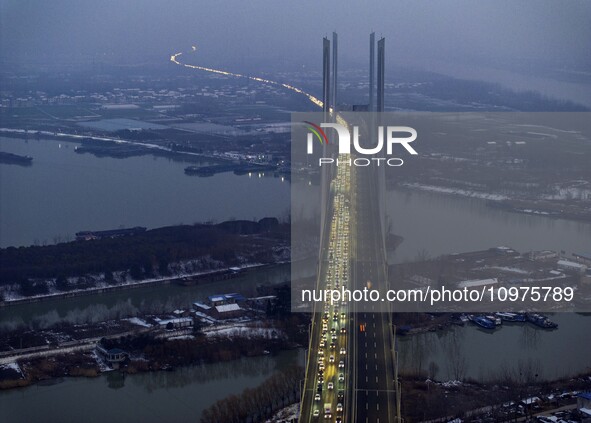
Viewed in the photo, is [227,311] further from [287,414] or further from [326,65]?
[326,65]

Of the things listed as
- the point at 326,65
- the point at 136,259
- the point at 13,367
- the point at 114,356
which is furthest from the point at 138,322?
the point at 326,65

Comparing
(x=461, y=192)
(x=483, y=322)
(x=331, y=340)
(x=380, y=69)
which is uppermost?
(x=380, y=69)

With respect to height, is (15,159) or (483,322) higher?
(15,159)

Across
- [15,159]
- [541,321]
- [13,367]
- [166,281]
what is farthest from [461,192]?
[13,367]

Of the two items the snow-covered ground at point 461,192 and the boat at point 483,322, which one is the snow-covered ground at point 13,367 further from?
the snow-covered ground at point 461,192

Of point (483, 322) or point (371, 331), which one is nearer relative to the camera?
point (371, 331)

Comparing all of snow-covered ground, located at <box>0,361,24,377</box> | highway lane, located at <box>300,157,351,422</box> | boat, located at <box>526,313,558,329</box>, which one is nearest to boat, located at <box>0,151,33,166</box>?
highway lane, located at <box>300,157,351,422</box>

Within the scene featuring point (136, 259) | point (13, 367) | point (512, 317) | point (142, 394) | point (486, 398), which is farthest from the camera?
point (136, 259)

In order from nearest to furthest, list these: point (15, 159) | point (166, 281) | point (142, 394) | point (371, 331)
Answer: point (371, 331) < point (142, 394) < point (166, 281) < point (15, 159)

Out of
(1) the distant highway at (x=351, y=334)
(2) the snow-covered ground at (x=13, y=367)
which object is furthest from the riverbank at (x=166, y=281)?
(2) the snow-covered ground at (x=13, y=367)
